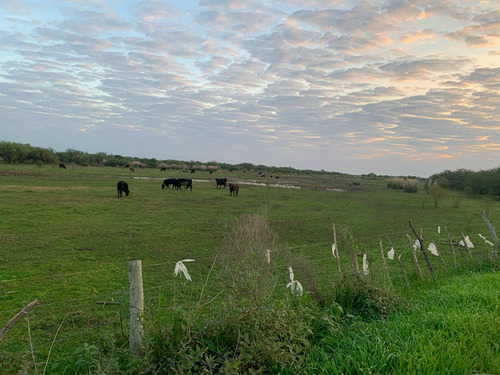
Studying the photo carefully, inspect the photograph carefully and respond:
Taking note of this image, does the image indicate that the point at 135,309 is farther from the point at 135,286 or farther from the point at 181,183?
the point at 181,183

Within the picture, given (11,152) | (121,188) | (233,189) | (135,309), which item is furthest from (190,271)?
(11,152)

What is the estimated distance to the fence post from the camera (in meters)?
3.18

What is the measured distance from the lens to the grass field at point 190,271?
333 centimetres

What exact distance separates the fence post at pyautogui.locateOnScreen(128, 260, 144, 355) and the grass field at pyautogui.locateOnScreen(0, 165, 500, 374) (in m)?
0.15

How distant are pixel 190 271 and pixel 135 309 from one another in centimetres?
541

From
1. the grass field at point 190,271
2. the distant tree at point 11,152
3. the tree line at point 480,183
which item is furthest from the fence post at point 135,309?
the distant tree at point 11,152

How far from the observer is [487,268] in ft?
22.8

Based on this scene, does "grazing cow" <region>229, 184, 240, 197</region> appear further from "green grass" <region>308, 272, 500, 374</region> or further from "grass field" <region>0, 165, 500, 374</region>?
"green grass" <region>308, 272, 500, 374</region>

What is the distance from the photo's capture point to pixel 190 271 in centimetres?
854

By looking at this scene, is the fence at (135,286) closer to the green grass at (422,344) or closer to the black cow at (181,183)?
the green grass at (422,344)

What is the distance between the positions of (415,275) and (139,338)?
584 cm

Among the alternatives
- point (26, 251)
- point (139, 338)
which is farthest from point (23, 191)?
point (139, 338)

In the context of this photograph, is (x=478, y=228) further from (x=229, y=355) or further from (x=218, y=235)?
(x=229, y=355)

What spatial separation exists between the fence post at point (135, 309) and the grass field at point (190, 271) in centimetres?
15
